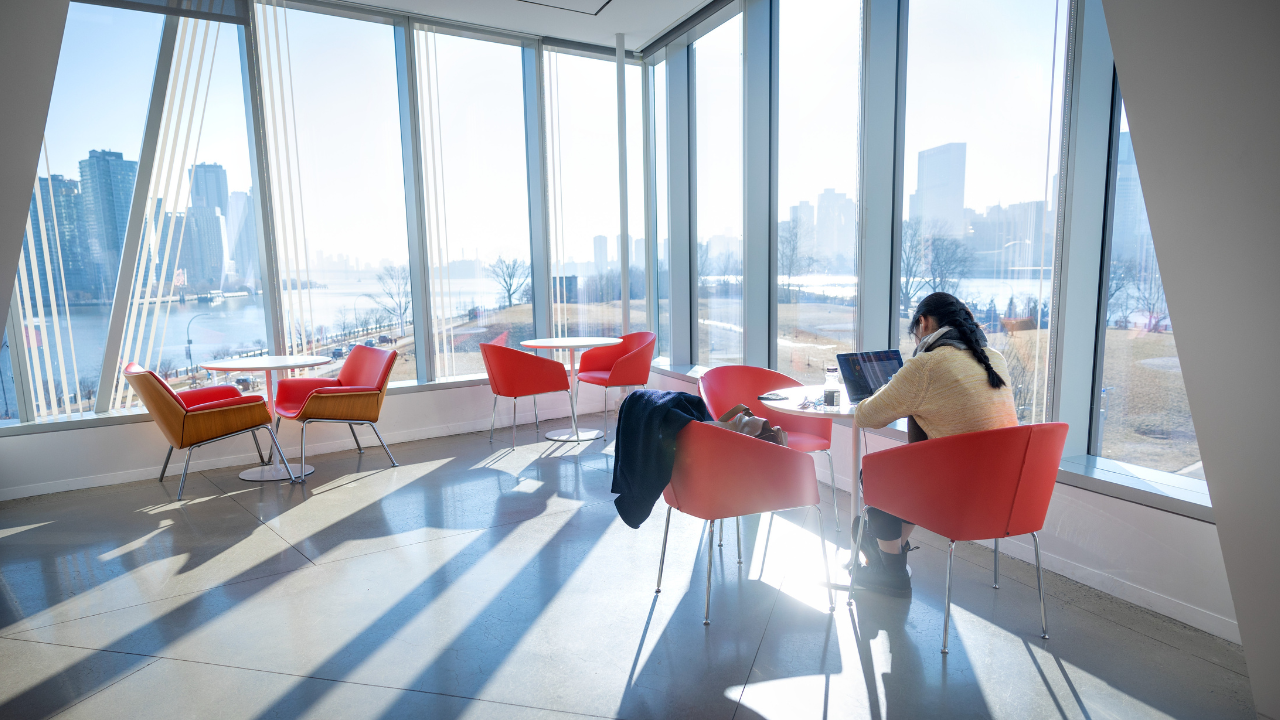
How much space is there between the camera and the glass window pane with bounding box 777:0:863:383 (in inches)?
188

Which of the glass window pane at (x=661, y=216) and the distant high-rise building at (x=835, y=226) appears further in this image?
the glass window pane at (x=661, y=216)

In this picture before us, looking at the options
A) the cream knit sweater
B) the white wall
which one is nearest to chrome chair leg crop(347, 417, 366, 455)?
the cream knit sweater

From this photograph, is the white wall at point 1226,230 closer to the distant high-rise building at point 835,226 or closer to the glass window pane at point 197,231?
the distant high-rise building at point 835,226

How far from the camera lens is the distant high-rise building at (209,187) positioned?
5.34 m

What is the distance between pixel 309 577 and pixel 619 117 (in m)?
5.05

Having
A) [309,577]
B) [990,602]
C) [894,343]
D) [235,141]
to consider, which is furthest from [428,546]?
[235,141]

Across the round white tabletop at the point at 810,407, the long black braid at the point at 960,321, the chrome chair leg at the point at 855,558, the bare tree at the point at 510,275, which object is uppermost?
the bare tree at the point at 510,275

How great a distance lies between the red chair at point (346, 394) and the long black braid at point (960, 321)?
12.7 feet

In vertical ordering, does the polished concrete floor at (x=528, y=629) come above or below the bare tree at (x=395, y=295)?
below

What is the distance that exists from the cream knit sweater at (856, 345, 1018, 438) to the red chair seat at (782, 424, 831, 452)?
3.07 ft

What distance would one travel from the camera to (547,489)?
4.71 metres

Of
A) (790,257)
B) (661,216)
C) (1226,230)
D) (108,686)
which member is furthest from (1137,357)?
(661,216)

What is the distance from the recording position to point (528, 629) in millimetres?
2824

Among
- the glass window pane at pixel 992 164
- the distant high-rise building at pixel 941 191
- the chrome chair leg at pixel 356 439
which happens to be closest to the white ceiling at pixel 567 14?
the glass window pane at pixel 992 164
